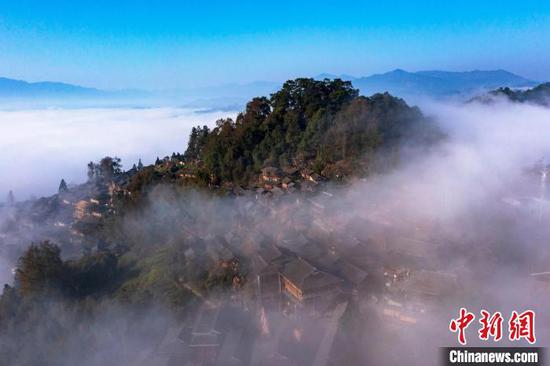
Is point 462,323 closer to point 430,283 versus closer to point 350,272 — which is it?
point 430,283

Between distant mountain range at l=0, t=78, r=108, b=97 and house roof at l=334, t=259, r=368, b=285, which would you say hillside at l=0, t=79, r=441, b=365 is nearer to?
house roof at l=334, t=259, r=368, b=285

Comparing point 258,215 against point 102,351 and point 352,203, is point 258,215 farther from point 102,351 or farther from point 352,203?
point 102,351

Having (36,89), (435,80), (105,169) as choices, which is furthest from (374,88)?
(36,89)

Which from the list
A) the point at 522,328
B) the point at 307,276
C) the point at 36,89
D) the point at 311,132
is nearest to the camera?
the point at 522,328

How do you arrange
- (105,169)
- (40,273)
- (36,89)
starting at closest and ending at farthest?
(40,273), (105,169), (36,89)

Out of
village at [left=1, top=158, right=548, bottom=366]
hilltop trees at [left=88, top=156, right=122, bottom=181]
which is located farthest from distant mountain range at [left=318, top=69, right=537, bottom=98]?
village at [left=1, top=158, right=548, bottom=366]

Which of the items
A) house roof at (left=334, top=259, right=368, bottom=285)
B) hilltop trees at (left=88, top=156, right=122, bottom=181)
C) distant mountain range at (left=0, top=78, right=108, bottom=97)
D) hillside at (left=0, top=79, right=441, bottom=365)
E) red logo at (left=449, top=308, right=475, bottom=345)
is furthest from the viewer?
distant mountain range at (left=0, top=78, right=108, bottom=97)

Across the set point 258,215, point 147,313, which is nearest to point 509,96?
point 258,215
